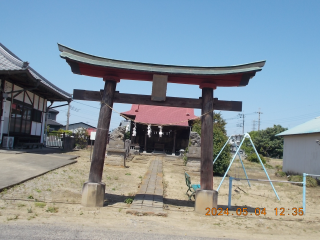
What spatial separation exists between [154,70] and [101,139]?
219 cm

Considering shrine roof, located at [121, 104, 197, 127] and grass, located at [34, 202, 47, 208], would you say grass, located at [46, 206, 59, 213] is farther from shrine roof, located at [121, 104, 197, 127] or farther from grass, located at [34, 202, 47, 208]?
shrine roof, located at [121, 104, 197, 127]

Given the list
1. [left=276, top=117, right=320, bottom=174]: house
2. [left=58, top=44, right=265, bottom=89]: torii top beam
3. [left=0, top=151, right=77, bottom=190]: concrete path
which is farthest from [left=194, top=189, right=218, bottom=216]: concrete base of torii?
[left=276, top=117, right=320, bottom=174]: house

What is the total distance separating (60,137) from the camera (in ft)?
84.3

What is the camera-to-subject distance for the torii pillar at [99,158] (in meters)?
6.61

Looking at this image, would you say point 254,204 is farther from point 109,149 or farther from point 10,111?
point 10,111

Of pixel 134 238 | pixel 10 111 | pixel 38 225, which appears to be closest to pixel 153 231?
pixel 134 238

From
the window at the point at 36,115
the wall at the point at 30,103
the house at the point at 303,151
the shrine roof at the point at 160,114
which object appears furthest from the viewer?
the shrine roof at the point at 160,114

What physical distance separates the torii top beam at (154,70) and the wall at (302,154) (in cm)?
1086

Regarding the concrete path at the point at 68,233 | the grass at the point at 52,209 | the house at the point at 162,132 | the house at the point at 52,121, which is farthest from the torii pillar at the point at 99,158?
the house at the point at 52,121

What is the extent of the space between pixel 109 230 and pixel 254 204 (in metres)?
5.20

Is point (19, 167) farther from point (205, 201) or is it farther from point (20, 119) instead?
point (20, 119)

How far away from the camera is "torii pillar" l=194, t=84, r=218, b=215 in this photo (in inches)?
265

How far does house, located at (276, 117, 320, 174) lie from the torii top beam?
9867mm

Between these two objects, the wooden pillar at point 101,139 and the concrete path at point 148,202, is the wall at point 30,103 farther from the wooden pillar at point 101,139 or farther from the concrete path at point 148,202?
the wooden pillar at point 101,139
